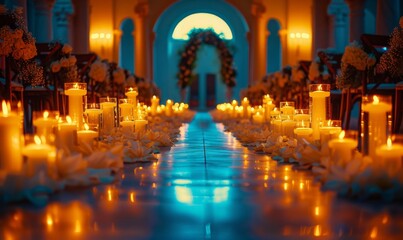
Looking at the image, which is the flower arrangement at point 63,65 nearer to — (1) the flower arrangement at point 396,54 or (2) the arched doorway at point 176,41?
(1) the flower arrangement at point 396,54

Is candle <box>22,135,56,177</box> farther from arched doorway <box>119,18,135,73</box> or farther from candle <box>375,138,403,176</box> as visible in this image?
arched doorway <box>119,18,135,73</box>

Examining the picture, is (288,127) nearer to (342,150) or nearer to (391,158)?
(342,150)

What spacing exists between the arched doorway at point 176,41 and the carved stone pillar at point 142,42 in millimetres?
4664

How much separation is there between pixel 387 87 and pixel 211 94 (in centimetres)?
2335

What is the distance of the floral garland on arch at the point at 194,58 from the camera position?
24.0 metres

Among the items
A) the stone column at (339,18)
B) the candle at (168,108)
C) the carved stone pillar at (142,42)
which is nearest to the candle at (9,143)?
the candle at (168,108)

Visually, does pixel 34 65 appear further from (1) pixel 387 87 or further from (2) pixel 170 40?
(2) pixel 170 40

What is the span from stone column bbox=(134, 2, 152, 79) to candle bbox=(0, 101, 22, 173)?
1915 cm

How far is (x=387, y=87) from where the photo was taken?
6930 mm

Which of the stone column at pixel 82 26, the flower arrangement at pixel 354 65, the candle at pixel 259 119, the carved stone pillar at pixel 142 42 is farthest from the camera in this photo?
the carved stone pillar at pixel 142 42

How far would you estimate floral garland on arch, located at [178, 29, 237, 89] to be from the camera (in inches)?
947

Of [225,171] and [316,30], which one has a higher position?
[316,30]

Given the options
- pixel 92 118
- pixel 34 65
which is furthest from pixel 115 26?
pixel 92 118

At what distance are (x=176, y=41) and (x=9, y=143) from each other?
2653 centimetres
